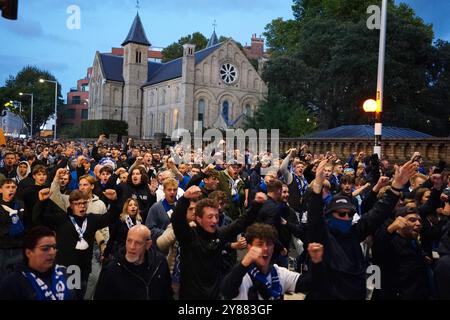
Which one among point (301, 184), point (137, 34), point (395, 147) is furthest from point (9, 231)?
point (137, 34)

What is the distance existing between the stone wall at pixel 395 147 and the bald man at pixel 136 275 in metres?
17.0

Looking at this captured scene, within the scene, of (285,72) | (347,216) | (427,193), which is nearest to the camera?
(347,216)

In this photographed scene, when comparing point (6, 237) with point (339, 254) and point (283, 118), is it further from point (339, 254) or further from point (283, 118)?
point (283, 118)

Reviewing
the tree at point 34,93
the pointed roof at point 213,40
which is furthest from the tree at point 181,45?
the tree at point 34,93

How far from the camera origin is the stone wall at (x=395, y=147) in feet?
62.0

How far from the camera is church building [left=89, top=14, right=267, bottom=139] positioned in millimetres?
66312

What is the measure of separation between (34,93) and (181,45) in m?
26.7

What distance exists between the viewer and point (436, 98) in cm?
3559

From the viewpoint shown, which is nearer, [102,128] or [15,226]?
[15,226]

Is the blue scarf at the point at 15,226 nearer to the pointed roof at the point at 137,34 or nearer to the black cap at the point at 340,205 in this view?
the black cap at the point at 340,205

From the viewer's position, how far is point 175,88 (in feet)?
228
